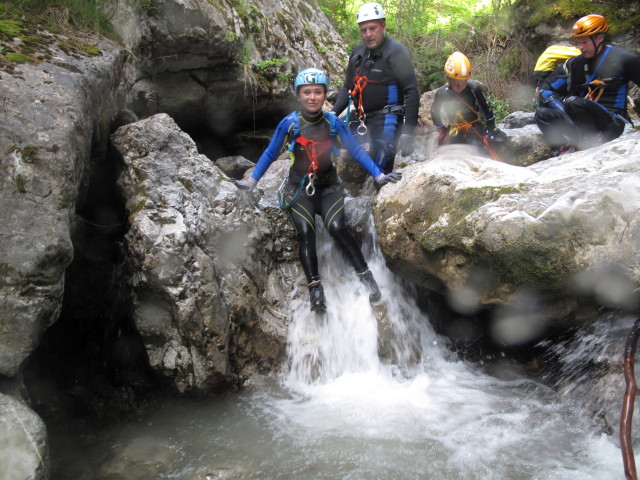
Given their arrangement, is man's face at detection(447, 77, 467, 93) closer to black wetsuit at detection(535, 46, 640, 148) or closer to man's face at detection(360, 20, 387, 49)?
man's face at detection(360, 20, 387, 49)

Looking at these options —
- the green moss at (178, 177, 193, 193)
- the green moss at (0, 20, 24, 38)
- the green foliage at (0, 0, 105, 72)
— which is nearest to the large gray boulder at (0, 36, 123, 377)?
the green foliage at (0, 0, 105, 72)

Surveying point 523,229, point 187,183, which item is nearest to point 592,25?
point 523,229

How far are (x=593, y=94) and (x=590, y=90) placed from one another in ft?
0.22

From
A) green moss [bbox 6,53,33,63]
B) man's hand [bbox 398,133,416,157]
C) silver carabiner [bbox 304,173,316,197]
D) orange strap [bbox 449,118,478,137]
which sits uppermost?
green moss [bbox 6,53,33,63]

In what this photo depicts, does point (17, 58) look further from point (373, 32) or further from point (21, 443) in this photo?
point (373, 32)

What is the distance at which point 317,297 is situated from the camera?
17.9 ft

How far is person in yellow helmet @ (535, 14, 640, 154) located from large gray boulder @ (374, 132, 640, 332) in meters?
1.22

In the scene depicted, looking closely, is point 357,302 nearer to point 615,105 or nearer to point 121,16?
point 615,105

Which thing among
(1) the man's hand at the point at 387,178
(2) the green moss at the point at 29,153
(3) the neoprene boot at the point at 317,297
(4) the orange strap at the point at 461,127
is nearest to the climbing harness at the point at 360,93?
(1) the man's hand at the point at 387,178

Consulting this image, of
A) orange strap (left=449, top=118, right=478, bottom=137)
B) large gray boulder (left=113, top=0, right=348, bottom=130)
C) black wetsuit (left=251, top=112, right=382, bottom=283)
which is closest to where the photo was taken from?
black wetsuit (left=251, top=112, right=382, bottom=283)

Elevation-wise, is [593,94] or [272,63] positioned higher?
[272,63]

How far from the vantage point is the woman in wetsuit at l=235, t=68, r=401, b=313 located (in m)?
5.48

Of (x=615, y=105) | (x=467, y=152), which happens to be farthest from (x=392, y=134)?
(x=615, y=105)

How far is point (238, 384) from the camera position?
4789 mm
